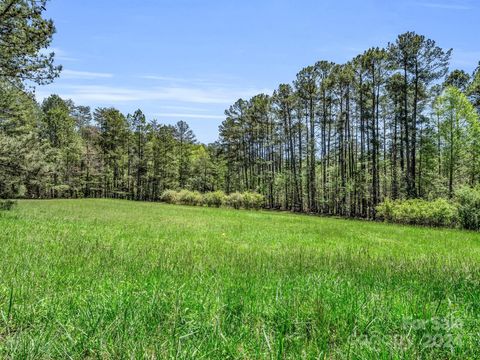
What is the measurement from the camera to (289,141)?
6347 centimetres

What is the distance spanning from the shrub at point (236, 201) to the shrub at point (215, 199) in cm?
125

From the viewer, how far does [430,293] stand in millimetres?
4234

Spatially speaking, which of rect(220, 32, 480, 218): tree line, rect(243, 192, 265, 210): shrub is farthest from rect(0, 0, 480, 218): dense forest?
rect(243, 192, 265, 210): shrub

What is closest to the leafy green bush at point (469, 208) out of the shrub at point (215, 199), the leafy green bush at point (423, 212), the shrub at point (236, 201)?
the leafy green bush at point (423, 212)

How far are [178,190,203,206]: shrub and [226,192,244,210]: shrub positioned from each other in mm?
6918

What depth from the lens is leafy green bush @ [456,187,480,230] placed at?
25.3 metres

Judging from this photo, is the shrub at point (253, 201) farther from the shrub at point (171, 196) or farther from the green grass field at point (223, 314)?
the green grass field at point (223, 314)

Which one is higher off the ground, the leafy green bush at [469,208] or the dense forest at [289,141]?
the dense forest at [289,141]

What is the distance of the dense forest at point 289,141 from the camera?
808 inches

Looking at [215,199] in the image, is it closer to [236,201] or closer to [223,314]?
[236,201]

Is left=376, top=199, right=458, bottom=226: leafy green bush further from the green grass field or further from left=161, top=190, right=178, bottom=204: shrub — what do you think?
left=161, top=190, right=178, bottom=204: shrub

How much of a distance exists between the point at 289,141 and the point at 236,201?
1718cm

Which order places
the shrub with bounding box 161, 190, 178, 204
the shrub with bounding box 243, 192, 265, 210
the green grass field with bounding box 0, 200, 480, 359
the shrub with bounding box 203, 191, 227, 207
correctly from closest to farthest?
the green grass field with bounding box 0, 200, 480, 359, the shrub with bounding box 243, 192, 265, 210, the shrub with bounding box 203, 191, 227, 207, the shrub with bounding box 161, 190, 178, 204

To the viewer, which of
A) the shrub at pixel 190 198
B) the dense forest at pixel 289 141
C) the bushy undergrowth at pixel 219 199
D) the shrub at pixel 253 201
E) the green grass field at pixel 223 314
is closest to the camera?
the green grass field at pixel 223 314
